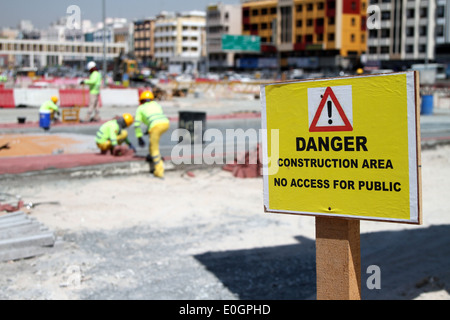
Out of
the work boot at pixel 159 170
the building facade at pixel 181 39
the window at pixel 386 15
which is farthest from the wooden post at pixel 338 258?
the building facade at pixel 181 39

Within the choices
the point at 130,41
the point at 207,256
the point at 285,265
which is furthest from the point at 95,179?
the point at 130,41

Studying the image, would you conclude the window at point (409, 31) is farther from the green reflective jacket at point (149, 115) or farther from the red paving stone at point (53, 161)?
the green reflective jacket at point (149, 115)

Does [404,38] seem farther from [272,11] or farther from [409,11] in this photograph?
[272,11]

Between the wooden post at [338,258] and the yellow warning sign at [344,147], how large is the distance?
0.36 feet

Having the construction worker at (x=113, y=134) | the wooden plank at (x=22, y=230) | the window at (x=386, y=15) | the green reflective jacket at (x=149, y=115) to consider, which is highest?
the window at (x=386, y=15)

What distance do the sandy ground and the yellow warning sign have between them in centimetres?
284

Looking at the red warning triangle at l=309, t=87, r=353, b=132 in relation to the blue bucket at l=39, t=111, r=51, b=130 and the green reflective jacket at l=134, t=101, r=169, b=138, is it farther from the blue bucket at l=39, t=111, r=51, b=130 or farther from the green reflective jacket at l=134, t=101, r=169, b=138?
the blue bucket at l=39, t=111, r=51, b=130

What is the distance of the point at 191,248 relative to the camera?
7340 mm

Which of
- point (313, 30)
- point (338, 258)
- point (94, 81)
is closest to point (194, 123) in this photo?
point (94, 81)

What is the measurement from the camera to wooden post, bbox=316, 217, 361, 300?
9.86ft

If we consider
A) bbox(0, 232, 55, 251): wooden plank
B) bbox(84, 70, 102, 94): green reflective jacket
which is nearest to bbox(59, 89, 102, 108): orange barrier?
bbox(84, 70, 102, 94): green reflective jacket

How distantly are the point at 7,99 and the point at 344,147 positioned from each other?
28083mm

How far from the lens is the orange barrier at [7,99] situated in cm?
2781

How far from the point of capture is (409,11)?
86.2 m
